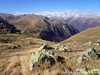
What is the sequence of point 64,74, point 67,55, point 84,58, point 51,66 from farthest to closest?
point 67,55 → point 84,58 → point 51,66 → point 64,74

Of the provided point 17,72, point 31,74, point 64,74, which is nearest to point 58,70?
point 64,74

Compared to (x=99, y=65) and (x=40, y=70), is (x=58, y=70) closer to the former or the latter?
(x=40, y=70)

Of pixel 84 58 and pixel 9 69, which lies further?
pixel 84 58

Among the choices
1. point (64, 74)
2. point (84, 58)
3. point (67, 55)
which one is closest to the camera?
point (64, 74)

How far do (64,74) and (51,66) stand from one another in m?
2.53

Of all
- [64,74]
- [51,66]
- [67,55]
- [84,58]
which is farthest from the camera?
[67,55]

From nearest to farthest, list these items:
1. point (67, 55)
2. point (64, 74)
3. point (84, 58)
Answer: point (64, 74) < point (84, 58) < point (67, 55)

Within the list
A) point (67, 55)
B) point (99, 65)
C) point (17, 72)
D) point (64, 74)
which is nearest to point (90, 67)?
point (99, 65)

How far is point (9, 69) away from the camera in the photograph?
30.1 metres

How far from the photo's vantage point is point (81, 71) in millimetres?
28656

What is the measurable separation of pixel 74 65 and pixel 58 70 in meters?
Answer: 2.85

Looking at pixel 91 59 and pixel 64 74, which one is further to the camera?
pixel 91 59

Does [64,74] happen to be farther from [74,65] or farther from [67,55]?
[67,55]

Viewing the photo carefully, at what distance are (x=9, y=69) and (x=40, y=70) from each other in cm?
419
